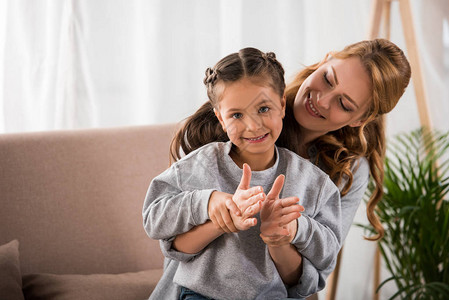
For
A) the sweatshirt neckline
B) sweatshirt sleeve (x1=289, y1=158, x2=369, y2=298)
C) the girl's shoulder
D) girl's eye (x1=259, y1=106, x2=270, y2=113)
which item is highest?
girl's eye (x1=259, y1=106, x2=270, y2=113)

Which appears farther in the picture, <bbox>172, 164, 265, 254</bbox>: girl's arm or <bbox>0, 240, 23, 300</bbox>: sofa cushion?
<bbox>0, 240, 23, 300</bbox>: sofa cushion

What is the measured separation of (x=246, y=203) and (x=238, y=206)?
23 millimetres

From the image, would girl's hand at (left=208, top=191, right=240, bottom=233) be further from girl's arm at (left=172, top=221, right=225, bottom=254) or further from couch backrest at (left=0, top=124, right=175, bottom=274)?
couch backrest at (left=0, top=124, right=175, bottom=274)

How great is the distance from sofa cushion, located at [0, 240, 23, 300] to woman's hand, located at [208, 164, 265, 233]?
73 centimetres

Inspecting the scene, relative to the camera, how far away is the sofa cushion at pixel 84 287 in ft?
4.60

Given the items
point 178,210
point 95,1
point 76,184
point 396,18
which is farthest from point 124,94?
point 178,210

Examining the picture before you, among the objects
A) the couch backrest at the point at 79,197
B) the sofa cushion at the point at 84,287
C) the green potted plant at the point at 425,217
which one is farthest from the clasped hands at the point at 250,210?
the green potted plant at the point at 425,217

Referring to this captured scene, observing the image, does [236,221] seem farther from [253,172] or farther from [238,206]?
[253,172]

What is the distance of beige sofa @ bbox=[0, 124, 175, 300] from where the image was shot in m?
1.46

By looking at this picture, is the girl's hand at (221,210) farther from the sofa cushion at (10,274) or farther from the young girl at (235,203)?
the sofa cushion at (10,274)

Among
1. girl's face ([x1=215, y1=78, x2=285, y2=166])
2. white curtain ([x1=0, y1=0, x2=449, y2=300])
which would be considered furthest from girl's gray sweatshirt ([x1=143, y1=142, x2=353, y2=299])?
white curtain ([x1=0, y1=0, x2=449, y2=300])

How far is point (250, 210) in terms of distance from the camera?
0.74 m

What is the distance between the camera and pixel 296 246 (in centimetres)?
96

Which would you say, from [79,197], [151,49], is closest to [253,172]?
[79,197]
